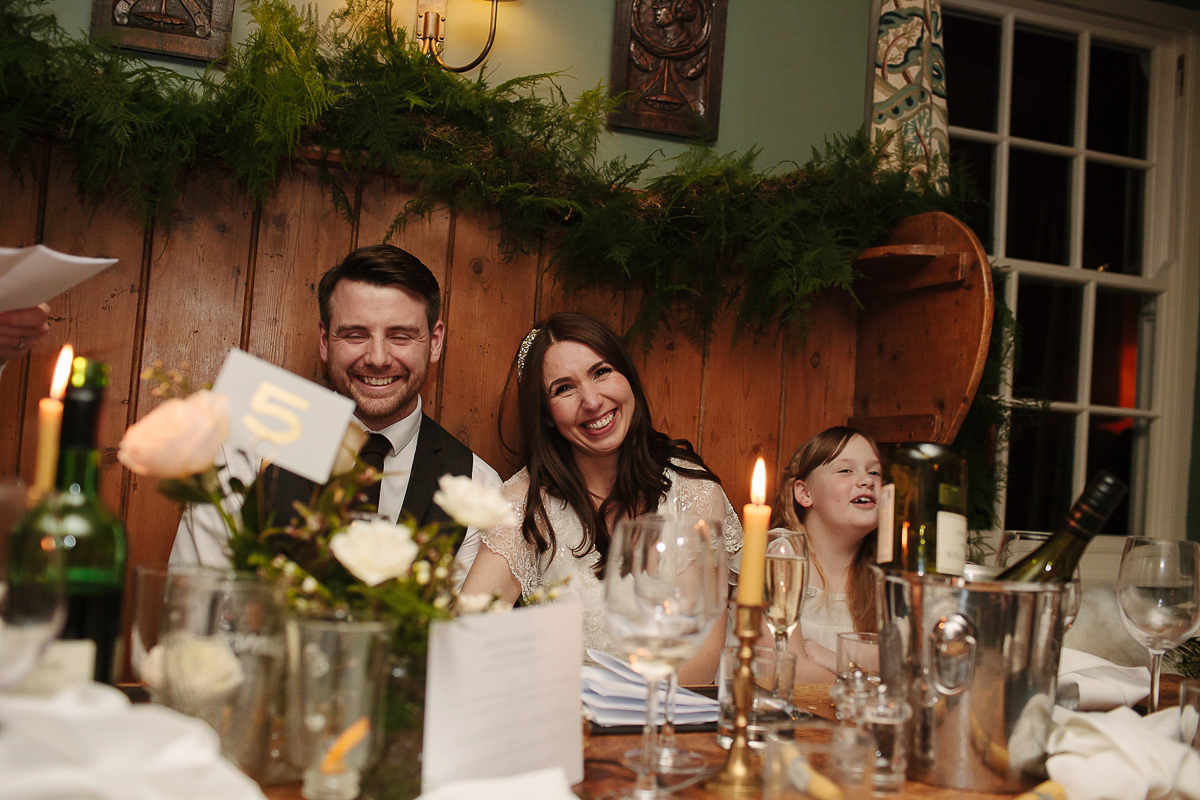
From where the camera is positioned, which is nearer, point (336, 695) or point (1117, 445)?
point (336, 695)

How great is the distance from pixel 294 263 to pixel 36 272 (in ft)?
2.40

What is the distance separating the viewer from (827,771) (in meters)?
0.74

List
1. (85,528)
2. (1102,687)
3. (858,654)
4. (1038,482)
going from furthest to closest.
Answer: (1038,482), (1102,687), (858,654), (85,528)

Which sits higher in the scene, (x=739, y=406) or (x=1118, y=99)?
(x=1118, y=99)

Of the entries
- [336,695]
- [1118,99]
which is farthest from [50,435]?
[1118,99]

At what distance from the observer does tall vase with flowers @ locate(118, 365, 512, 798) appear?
62cm

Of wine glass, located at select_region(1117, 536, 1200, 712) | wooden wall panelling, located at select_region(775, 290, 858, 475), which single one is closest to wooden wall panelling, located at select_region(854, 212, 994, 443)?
wooden wall panelling, located at select_region(775, 290, 858, 475)

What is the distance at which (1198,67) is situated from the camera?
A: 2.81m

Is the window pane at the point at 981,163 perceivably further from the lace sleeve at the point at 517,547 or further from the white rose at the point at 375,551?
the white rose at the point at 375,551

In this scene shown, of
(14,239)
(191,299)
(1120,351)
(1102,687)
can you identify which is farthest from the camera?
(1120,351)

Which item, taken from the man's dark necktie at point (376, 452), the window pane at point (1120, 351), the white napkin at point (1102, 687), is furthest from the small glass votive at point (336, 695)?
the window pane at point (1120, 351)

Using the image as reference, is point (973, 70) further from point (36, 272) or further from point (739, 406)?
point (36, 272)

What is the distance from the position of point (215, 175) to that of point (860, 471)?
1429 millimetres

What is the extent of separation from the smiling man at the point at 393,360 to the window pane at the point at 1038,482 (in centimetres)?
161
